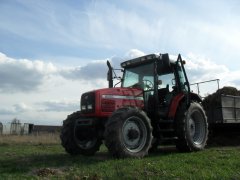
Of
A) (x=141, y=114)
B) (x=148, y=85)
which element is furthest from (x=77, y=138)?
(x=148, y=85)

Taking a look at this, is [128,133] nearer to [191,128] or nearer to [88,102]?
[88,102]

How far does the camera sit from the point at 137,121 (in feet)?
37.5

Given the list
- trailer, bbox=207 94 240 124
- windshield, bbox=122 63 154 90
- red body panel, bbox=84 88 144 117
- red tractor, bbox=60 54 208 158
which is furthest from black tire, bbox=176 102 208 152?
trailer, bbox=207 94 240 124

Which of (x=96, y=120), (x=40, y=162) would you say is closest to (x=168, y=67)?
(x=96, y=120)

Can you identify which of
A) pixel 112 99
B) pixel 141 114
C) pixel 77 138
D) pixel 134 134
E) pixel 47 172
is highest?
pixel 112 99

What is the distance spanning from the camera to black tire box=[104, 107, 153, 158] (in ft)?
34.9

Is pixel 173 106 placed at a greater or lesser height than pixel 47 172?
greater

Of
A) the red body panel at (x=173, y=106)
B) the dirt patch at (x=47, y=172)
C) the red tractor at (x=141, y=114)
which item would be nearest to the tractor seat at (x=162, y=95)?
the red tractor at (x=141, y=114)

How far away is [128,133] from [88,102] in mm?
1574

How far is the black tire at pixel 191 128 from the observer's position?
12617mm

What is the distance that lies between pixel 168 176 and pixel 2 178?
10.3 feet

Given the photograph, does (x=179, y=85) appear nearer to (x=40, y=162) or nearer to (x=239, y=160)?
(x=239, y=160)

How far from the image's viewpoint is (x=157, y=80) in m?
12.9

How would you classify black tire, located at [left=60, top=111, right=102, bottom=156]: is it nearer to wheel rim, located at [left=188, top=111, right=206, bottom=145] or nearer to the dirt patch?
wheel rim, located at [left=188, top=111, right=206, bottom=145]
